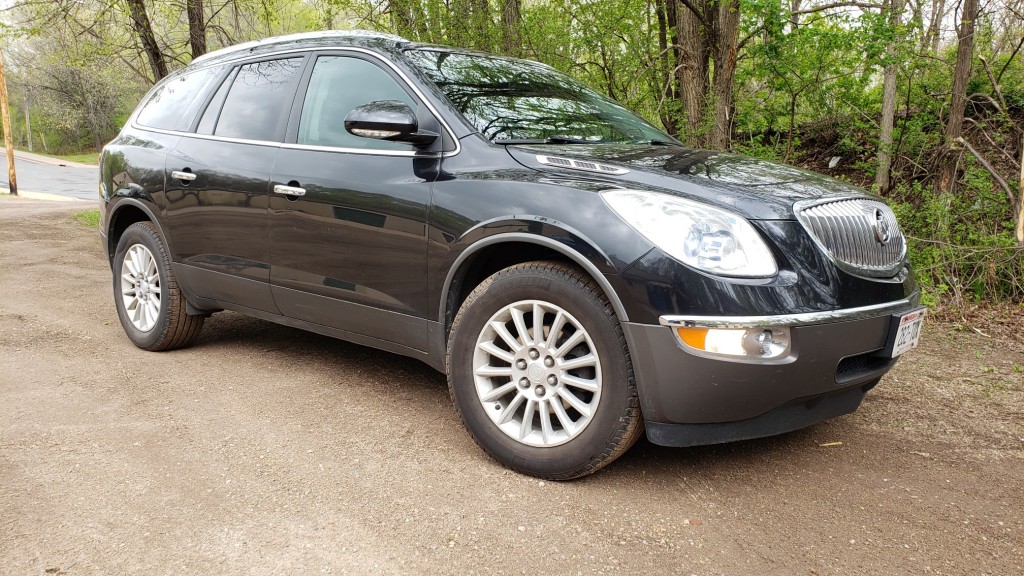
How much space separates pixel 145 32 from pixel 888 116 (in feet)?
32.2

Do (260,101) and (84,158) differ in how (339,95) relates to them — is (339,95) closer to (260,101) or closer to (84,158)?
(260,101)

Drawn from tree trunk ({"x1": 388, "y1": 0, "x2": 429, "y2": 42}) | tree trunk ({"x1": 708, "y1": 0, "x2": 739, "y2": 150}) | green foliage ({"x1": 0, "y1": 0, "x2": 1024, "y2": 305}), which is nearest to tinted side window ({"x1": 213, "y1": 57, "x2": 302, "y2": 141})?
green foliage ({"x1": 0, "y1": 0, "x2": 1024, "y2": 305})

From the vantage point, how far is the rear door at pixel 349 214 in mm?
3561

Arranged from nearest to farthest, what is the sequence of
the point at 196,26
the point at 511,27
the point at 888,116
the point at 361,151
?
the point at 361,151, the point at 888,116, the point at 511,27, the point at 196,26

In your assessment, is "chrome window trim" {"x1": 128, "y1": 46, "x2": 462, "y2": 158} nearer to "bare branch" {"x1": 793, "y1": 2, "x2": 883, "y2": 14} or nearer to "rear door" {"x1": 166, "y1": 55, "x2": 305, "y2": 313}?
"rear door" {"x1": 166, "y1": 55, "x2": 305, "y2": 313}

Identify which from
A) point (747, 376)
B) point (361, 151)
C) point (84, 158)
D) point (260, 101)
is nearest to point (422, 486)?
point (747, 376)

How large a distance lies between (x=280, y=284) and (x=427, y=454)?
1.34m

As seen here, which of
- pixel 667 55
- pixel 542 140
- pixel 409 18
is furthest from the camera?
Result: pixel 409 18

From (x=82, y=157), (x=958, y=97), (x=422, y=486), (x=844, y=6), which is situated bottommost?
(x=82, y=157)

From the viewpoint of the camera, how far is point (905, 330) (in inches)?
123

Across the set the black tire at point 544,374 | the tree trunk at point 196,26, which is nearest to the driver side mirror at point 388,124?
the black tire at point 544,374

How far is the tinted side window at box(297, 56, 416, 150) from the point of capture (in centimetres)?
385

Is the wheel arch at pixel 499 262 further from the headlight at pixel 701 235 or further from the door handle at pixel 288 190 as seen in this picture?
the door handle at pixel 288 190

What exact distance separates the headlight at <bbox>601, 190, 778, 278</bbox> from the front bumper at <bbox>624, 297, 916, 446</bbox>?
19cm
